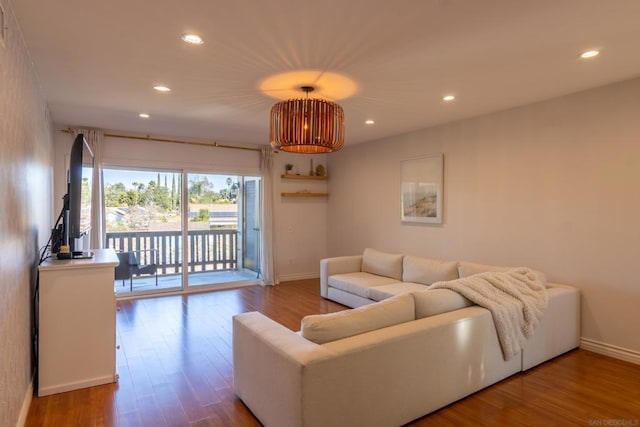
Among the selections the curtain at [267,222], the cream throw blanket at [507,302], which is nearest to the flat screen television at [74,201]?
the cream throw blanket at [507,302]

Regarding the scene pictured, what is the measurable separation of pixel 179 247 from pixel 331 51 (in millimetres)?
4432

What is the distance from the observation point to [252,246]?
6559mm

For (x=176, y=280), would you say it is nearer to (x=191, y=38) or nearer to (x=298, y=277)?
(x=298, y=277)

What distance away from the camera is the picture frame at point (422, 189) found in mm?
4859

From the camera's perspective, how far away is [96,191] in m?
5.00

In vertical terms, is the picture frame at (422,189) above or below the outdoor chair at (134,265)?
above

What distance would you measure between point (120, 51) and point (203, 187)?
3.55 meters

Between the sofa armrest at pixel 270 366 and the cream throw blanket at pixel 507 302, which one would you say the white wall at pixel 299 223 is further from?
the cream throw blanket at pixel 507 302

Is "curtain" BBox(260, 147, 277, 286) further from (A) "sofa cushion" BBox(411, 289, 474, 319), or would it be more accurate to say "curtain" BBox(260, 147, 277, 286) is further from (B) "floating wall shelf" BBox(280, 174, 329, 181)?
(A) "sofa cushion" BBox(411, 289, 474, 319)

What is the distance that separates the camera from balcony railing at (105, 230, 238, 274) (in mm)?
5492

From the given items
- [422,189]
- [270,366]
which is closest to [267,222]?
[422,189]

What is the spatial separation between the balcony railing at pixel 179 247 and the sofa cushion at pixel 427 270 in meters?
3.19

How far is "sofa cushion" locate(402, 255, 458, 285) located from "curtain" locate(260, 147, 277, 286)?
2.48m

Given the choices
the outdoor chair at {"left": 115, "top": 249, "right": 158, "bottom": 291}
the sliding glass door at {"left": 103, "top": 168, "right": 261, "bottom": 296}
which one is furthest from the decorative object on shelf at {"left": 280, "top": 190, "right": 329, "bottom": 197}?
the outdoor chair at {"left": 115, "top": 249, "right": 158, "bottom": 291}
